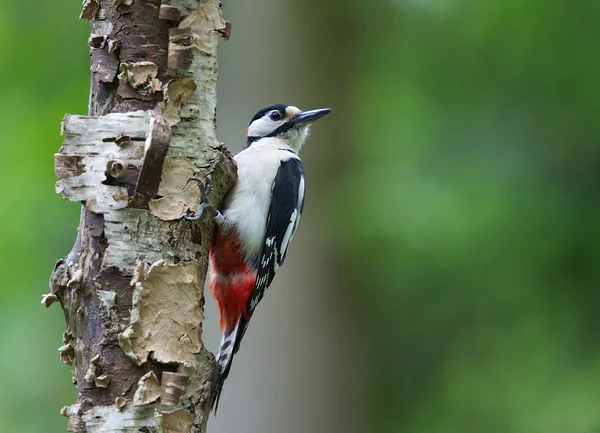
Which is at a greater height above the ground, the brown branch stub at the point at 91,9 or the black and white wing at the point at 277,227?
the brown branch stub at the point at 91,9

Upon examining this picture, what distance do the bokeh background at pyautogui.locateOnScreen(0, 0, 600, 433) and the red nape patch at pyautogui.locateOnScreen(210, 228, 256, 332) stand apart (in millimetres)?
1052

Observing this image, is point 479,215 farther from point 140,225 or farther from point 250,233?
point 140,225

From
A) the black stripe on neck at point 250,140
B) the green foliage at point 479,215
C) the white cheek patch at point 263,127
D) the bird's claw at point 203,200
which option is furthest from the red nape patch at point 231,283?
the green foliage at point 479,215

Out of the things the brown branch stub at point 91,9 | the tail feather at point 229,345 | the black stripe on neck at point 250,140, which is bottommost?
the tail feather at point 229,345

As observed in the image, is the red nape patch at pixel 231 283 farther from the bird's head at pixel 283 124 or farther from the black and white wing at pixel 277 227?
the bird's head at pixel 283 124

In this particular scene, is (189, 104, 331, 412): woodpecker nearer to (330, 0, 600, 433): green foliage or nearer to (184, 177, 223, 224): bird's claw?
(184, 177, 223, 224): bird's claw

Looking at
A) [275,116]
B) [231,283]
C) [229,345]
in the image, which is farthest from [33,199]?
[229,345]

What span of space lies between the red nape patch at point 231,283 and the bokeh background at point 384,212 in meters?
1.05

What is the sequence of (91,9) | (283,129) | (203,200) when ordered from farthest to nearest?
(283,129) < (203,200) < (91,9)

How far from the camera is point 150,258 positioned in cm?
251

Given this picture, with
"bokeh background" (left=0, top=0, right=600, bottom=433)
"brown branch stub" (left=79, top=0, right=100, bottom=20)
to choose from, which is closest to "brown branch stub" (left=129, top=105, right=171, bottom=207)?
"brown branch stub" (left=79, top=0, right=100, bottom=20)

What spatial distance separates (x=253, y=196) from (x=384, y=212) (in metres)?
1.58

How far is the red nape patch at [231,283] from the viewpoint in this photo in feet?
11.6

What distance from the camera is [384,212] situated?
16.0 ft
